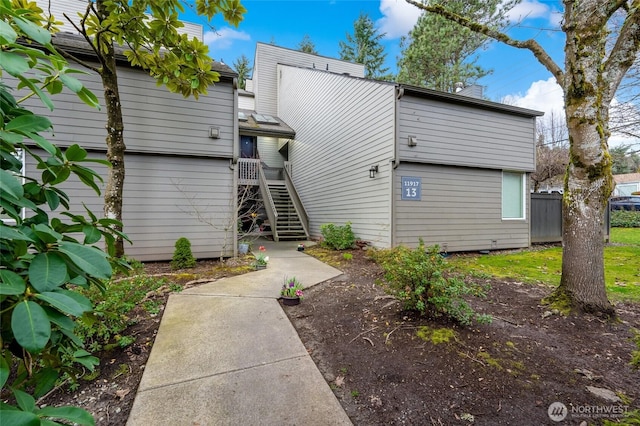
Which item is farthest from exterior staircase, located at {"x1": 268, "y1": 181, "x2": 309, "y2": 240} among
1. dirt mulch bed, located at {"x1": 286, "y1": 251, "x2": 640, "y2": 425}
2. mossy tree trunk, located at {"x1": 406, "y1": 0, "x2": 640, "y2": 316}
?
mossy tree trunk, located at {"x1": 406, "y1": 0, "x2": 640, "y2": 316}

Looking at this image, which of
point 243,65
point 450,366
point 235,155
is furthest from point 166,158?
point 243,65

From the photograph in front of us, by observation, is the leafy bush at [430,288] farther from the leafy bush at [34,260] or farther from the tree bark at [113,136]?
the tree bark at [113,136]

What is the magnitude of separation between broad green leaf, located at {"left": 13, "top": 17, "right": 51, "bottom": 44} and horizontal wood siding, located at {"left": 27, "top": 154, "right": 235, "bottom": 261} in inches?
215

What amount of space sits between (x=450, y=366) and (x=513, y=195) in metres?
8.02

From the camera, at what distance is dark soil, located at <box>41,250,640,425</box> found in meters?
1.82

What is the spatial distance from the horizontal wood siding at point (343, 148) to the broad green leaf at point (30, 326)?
21.1ft

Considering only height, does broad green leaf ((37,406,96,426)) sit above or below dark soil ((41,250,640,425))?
above

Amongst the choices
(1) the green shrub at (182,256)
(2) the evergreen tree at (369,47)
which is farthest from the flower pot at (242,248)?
(2) the evergreen tree at (369,47)

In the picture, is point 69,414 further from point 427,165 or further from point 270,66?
point 270,66

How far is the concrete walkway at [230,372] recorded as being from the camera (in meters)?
1.79

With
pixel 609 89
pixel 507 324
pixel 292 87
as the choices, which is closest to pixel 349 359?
pixel 507 324

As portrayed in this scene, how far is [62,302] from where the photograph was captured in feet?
2.19

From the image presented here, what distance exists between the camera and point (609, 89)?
3.46 metres

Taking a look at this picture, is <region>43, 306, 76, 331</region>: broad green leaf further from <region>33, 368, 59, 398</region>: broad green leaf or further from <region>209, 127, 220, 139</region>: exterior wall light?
<region>209, 127, 220, 139</region>: exterior wall light
